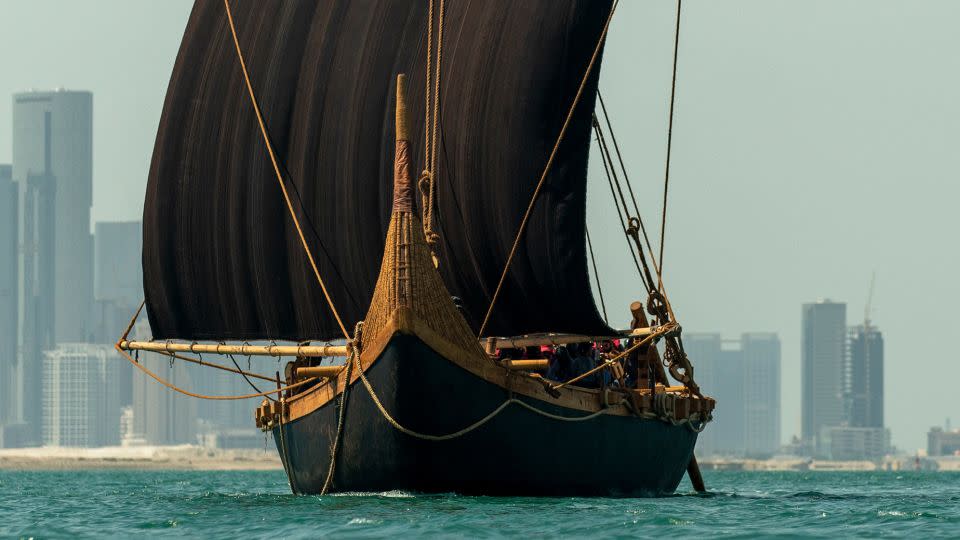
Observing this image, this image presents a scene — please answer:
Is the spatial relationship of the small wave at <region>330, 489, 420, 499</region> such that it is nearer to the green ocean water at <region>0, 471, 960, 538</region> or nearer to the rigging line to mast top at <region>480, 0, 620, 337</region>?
the green ocean water at <region>0, 471, 960, 538</region>

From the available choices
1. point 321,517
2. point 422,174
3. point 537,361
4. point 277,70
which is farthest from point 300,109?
point 321,517

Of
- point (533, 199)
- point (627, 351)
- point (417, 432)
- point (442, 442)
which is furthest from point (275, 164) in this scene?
point (442, 442)

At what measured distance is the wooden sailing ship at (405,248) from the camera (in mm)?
33375

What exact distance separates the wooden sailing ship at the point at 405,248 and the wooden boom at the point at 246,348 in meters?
0.07

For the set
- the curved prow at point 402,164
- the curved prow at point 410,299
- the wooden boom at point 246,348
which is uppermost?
the curved prow at point 402,164

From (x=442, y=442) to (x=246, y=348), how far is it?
335 inches

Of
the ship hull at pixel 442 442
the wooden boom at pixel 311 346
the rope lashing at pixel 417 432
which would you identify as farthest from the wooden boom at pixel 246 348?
the rope lashing at pixel 417 432

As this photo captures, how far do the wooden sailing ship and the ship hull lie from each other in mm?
49

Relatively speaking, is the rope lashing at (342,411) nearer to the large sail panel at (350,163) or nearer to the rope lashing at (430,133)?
the rope lashing at (430,133)

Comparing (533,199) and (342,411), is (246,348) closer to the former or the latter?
(342,411)

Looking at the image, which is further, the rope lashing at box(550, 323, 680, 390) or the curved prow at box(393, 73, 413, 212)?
the rope lashing at box(550, 323, 680, 390)

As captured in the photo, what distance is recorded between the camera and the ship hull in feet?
107

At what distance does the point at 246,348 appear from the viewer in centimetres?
4041

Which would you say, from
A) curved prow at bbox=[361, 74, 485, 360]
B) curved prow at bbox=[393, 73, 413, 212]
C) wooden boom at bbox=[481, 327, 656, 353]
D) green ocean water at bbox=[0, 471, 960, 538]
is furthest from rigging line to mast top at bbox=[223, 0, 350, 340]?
green ocean water at bbox=[0, 471, 960, 538]
